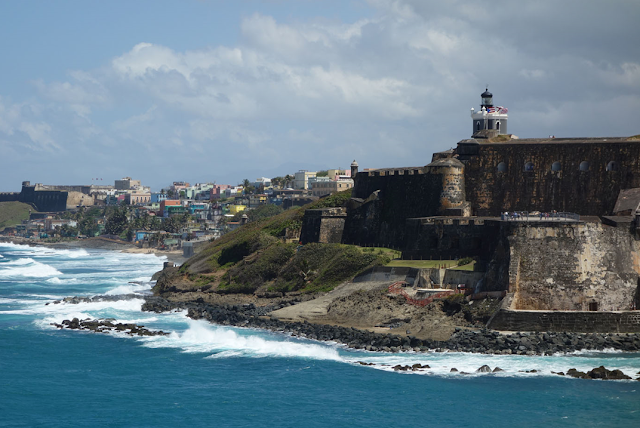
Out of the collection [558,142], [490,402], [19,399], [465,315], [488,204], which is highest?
[558,142]

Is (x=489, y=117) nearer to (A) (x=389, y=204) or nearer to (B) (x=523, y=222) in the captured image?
(A) (x=389, y=204)

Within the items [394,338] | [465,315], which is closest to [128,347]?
[394,338]

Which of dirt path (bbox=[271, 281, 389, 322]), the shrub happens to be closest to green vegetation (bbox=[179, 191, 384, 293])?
dirt path (bbox=[271, 281, 389, 322])

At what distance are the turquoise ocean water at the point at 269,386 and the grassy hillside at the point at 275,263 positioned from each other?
28.1 ft

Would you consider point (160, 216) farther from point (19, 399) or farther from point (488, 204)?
point (19, 399)

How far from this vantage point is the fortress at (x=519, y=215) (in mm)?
41250

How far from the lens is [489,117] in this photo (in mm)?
61594

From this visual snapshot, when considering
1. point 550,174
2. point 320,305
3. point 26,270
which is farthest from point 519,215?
point 26,270

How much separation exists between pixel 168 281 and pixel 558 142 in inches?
1193

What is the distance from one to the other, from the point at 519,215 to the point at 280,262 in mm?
18489

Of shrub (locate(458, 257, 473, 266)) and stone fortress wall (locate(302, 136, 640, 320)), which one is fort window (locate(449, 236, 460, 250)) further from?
shrub (locate(458, 257, 473, 266))

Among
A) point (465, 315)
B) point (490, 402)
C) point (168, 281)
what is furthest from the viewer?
point (168, 281)

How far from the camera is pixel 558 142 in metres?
50.7

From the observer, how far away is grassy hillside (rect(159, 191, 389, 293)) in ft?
173
